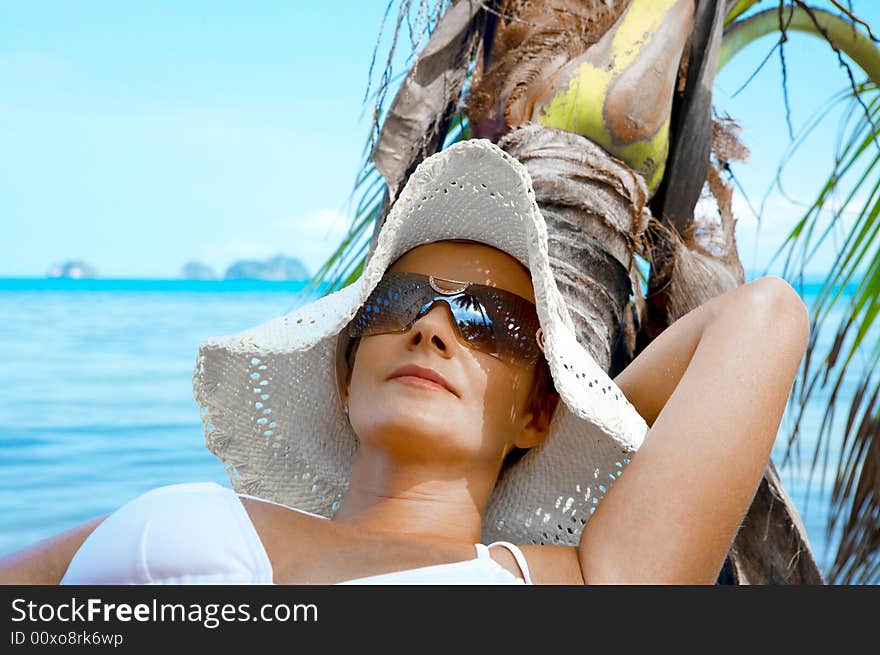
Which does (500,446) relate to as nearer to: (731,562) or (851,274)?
(731,562)

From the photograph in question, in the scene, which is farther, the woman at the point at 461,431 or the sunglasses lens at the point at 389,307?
the sunglasses lens at the point at 389,307

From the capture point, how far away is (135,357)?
20.2 metres

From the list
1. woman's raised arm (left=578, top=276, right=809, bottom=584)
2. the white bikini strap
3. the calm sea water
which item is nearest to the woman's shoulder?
the white bikini strap

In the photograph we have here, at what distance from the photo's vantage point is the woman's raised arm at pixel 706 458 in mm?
1752

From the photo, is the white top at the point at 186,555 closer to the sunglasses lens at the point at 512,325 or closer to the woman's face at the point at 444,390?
the woman's face at the point at 444,390

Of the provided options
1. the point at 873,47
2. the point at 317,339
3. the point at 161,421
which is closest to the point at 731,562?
the point at 317,339

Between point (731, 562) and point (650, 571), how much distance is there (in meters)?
1.31

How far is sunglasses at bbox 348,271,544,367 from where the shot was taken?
2.05 meters

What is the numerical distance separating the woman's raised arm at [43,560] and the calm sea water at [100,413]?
1192 millimetres

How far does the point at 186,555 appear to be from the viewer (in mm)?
1724

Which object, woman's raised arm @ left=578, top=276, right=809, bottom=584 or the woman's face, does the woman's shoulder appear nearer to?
the woman's face

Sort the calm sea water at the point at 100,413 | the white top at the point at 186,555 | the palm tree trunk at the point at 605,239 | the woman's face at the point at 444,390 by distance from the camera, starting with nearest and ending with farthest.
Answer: the white top at the point at 186,555 → the woman's face at the point at 444,390 → the palm tree trunk at the point at 605,239 → the calm sea water at the point at 100,413

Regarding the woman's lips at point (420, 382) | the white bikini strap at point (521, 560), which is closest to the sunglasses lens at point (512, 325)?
the woman's lips at point (420, 382)
